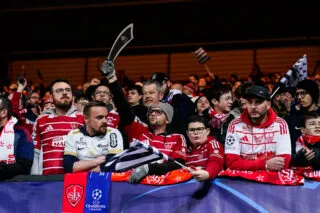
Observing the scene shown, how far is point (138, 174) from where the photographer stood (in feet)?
21.7

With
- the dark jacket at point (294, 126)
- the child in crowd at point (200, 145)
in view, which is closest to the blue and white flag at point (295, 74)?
the dark jacket at point (294, 126)

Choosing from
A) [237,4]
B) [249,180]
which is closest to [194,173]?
[249,180]

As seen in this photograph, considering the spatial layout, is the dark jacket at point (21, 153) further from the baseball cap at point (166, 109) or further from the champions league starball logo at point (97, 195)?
the baseball cap at point (166, 109)

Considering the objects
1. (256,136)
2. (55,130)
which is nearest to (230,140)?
(256,136)

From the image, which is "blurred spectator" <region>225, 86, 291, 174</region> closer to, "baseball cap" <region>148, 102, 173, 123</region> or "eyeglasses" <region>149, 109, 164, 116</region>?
"eyeglasses" <region>149, 109, 164, 116</region>

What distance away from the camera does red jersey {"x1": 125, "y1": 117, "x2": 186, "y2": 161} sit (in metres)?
7.26

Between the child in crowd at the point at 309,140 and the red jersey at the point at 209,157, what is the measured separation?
0.76m

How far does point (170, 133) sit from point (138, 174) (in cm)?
117

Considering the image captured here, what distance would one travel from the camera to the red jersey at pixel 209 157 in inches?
254

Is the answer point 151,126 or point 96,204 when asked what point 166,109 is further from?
point 96,204

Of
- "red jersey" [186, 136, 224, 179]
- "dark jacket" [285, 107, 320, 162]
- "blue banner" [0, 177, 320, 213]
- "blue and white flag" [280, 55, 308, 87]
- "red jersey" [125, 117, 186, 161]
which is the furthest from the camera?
"blue and white flag" [280, 55, 308, 87]

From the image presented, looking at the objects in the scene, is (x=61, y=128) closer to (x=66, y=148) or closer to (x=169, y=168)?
(x=66, y=148)

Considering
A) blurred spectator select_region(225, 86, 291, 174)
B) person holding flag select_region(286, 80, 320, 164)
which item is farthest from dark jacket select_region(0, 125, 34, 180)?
person holding flag select_region(286, 80, 320, 164)

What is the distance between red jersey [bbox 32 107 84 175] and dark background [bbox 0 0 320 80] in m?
11.3
